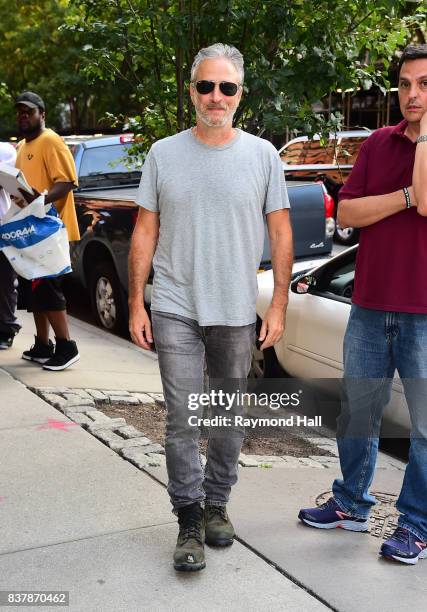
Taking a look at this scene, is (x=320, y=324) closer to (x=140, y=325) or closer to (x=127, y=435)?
(x=127, y=435)

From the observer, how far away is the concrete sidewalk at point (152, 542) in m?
3.44

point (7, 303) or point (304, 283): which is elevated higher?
point (304, 283)

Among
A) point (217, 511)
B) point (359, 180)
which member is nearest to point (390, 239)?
point (359, 180)

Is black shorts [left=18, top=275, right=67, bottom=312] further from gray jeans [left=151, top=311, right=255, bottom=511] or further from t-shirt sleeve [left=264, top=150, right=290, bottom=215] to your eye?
t-shirt sleeve [left=264, top=150, right=290, bottom=215]

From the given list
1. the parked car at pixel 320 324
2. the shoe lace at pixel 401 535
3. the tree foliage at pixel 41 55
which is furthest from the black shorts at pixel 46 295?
the tree foliage at pixel 41 55

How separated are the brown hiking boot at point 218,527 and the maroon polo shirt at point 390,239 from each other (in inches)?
40.9

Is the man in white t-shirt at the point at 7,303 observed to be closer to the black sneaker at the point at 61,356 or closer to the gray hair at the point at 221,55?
the black sneaker at the point at 61,356

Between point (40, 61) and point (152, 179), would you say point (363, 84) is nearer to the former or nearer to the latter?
point (152, 179)

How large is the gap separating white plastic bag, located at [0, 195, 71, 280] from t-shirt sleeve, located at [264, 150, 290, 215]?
284 cm

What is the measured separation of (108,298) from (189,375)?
5.17 metres

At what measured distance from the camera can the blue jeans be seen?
3.73m

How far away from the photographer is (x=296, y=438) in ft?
18.2

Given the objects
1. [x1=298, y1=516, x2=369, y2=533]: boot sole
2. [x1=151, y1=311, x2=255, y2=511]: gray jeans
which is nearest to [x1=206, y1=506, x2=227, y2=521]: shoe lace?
[x1=151, y1=311, x2=255, y2=511]: gray jeans

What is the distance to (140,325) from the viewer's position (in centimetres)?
380
